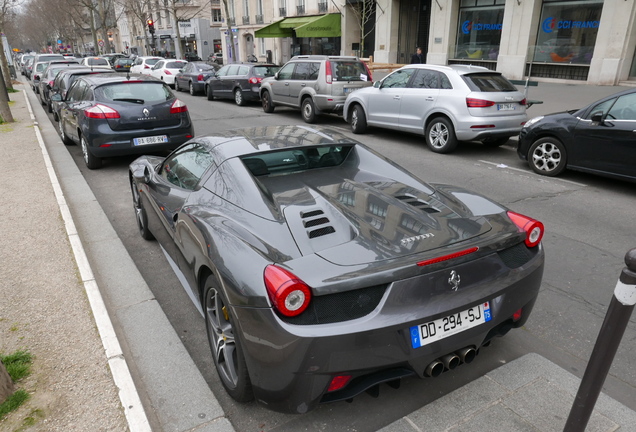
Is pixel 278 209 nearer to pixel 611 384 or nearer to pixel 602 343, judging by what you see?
pixel 602 343

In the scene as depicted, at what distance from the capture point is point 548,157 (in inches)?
309

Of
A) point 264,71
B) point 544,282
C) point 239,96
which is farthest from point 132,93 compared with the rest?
point 264,71

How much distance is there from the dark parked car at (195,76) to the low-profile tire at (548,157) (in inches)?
622

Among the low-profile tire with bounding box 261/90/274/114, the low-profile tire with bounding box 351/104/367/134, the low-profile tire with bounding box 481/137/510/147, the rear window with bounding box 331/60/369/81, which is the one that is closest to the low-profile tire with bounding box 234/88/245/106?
the low-profile tire with bounding box 261/90/274/114

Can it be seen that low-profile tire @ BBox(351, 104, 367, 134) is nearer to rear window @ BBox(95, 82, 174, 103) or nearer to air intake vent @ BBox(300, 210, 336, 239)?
rear window @ BBox(95, 82, 174, 103)

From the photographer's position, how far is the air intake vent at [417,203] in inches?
120

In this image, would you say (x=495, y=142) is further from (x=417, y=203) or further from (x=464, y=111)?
(x=417, y=203)

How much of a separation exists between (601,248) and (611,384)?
2430 mm

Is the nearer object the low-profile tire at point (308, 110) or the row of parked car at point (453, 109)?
the row of parked car at point (453, 109)

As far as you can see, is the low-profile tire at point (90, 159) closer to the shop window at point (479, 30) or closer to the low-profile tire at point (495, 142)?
Answer: the low-profile tire at point (495, 142)

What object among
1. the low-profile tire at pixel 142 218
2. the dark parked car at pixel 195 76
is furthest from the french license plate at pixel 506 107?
the dark parked car at pixel 195 76

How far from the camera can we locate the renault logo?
2424mm

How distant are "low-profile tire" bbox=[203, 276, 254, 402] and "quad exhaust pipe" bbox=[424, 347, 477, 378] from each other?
3.22ft

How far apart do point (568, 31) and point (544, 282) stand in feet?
63.4
